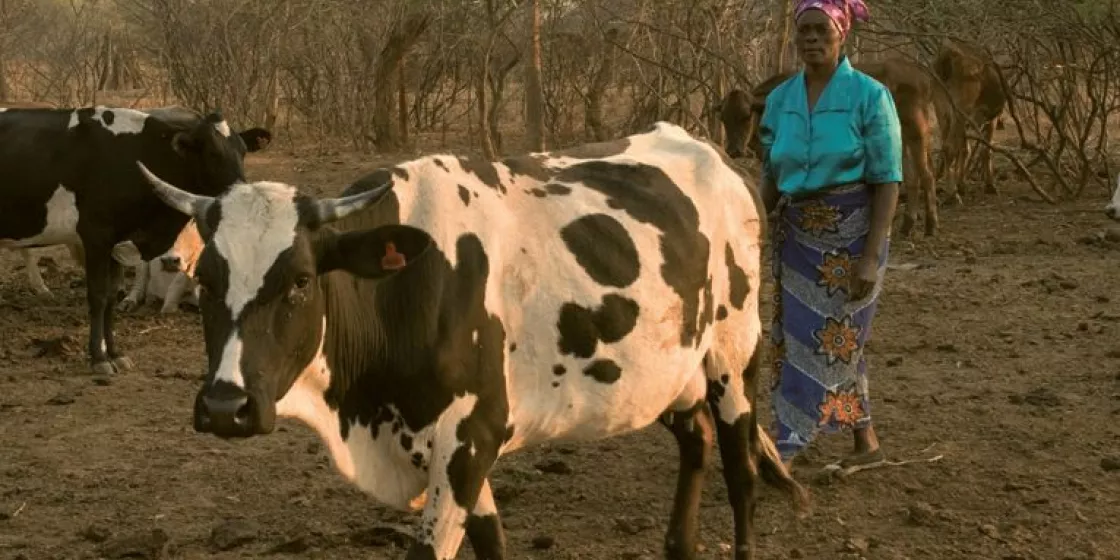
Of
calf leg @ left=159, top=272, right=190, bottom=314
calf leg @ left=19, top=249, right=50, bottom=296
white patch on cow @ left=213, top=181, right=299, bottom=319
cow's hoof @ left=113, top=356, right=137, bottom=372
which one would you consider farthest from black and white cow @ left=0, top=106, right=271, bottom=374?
white patch on cow @ left=213, top=181, right=299, bottom=319

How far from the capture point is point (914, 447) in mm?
6316

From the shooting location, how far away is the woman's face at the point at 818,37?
5.15 meters

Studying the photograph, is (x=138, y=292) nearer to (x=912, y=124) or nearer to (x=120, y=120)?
(x=120, y=120)

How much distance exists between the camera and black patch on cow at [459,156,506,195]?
4.06 metres

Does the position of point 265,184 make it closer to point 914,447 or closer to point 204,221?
point 204,221

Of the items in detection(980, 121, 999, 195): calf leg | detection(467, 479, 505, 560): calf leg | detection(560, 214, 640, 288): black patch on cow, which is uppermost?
detection(560, 214, 640, 288): black patch on cow

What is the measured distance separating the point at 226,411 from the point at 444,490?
2.33 feet

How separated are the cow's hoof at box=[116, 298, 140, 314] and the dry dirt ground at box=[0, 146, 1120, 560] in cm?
49

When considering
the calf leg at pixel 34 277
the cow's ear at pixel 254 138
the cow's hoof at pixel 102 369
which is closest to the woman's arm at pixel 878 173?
the cow's hoof at pixel 102 369

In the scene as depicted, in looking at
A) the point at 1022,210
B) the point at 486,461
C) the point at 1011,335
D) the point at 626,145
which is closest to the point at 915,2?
the point at 1022,210

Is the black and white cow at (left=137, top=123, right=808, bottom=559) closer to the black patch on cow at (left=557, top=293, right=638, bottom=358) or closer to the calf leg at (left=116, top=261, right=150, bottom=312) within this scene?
the black patch on cow at (left=557, top=293, right=638, bottom=358)

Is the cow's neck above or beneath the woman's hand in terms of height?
above

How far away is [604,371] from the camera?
4148 mm

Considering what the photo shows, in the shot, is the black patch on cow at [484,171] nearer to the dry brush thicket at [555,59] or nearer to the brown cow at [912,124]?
the brown cow at [912,124]
